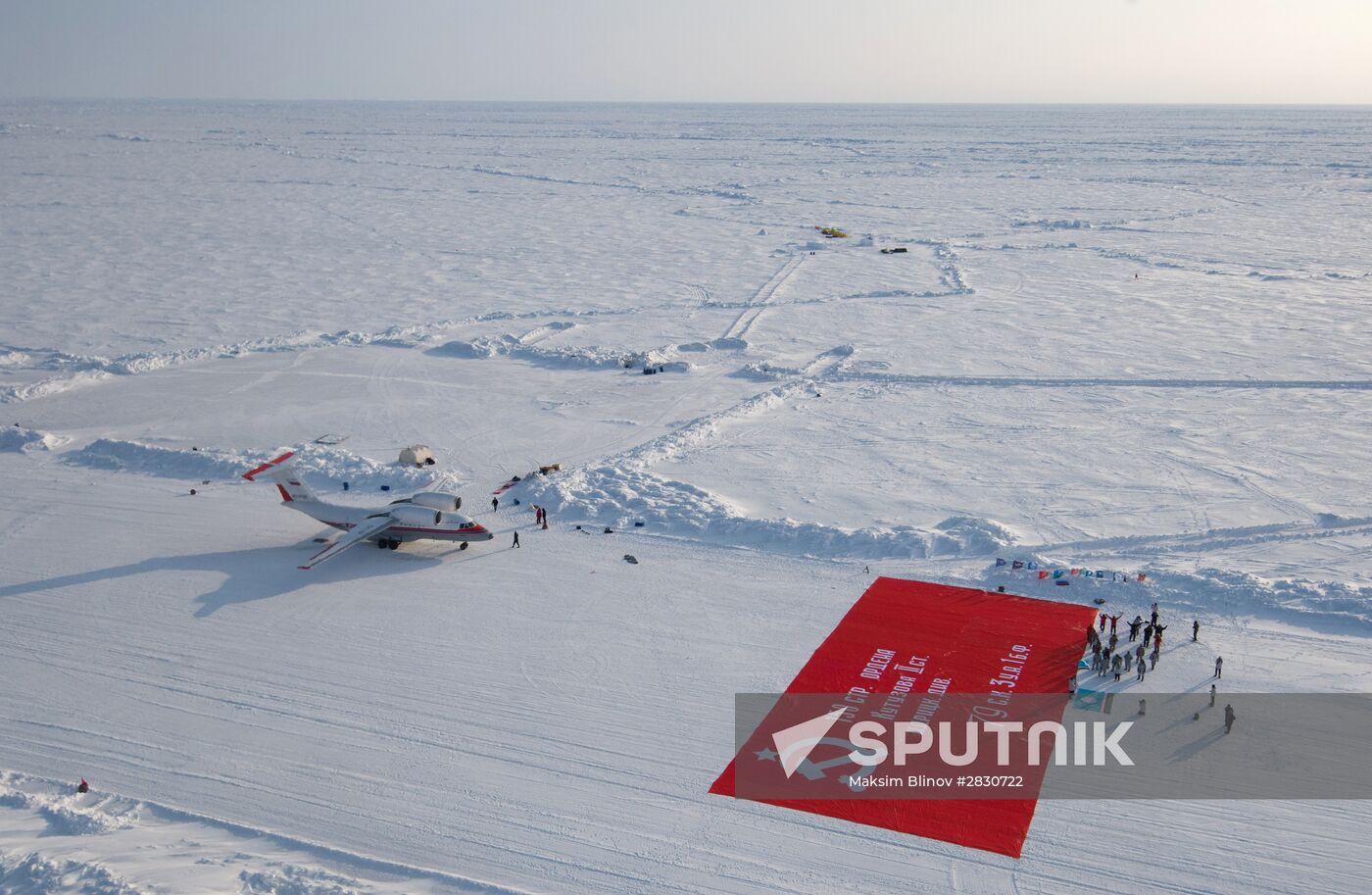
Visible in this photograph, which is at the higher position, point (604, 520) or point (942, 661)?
point (604, 520)

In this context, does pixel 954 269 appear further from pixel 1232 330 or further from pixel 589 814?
pixel 589 814

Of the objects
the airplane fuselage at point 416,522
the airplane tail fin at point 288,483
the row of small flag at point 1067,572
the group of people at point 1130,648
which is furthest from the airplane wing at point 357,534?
the group of people at point 1130,648

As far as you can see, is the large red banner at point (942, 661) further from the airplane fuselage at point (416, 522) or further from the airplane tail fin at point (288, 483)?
the airplane tail fin at point (288, 483)

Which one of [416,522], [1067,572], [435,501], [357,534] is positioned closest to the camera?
[1067,572]

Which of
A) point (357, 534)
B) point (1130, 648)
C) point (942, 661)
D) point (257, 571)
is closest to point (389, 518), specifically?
point (357, 534)

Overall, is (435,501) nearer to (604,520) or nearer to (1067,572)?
(604,520)

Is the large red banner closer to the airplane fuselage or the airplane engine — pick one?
the airplane fuselage
